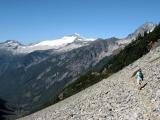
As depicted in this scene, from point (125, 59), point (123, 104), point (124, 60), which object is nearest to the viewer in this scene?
point (123, 104)

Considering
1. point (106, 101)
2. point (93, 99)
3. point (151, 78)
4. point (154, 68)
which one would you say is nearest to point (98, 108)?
point (106, 101)

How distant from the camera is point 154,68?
165 ft

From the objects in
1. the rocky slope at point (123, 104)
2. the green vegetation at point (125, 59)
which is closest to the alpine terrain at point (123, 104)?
the rocky slope at point (123, 104)

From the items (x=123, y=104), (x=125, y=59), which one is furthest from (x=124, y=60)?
(x=123, y=104)

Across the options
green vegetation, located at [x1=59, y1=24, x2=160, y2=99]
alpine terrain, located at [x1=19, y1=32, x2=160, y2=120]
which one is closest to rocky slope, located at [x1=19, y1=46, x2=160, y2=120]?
alpine terrain, located at [x1=19, y1=32, x2=160, y2=120]

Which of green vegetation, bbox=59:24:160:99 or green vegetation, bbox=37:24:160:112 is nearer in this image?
green vegetation, bbox=59:24:160:99

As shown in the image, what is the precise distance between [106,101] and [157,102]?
798 cm

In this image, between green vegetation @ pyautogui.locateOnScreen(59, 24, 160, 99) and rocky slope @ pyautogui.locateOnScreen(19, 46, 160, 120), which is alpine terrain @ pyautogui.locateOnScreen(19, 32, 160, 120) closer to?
rocky slope @ pyautogui.locateOnScreen(19, 46, 160, 120)

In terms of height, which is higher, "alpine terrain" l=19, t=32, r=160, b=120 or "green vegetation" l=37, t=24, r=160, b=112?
"green vegetation" l=37, t=24, r=160, b=112

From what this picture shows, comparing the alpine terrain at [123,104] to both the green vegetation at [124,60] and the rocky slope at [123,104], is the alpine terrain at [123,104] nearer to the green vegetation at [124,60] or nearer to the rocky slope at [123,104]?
the rocky slope at [123,104]

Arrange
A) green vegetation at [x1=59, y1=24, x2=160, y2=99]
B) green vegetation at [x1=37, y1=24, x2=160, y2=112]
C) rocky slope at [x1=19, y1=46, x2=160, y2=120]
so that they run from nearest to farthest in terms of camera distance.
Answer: rocky slope at [x1=19, y1=46, x2=160, y2=120], green vegetation at [x1=59, y1=24, x2=160, y2=99], green vegetation at [x1=37, y1=24, x2=160, y2=112]

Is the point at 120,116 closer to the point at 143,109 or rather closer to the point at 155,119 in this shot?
the point at 143,109

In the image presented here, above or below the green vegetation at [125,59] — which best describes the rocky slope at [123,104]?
below

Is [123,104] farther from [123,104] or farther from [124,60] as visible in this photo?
[124,60]
